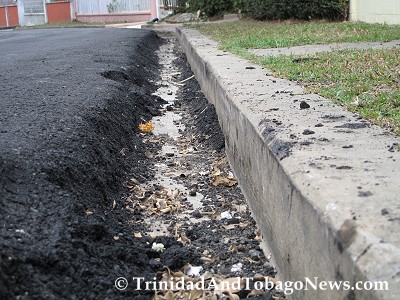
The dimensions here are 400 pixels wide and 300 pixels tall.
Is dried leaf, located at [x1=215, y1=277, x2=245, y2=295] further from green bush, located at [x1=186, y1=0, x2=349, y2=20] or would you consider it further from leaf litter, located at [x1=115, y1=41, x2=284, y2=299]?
green bush, located at [x1=186, y1=0, x2=349, y2=20]

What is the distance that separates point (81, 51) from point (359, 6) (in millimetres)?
7165

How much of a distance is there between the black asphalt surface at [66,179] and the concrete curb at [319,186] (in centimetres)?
68

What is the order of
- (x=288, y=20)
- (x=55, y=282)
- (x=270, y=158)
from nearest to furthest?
(x=55, y=282) < (x=270, y=158) < (x=288, y=20)

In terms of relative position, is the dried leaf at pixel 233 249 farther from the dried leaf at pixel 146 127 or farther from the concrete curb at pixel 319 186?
the dried leaf at pixel 146 127

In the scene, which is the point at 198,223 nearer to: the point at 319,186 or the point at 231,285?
the point at 231,285

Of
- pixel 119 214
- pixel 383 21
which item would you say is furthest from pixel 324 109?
pixel 383 21

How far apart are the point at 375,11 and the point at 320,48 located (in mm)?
5400

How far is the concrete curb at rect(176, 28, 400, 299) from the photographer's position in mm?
1680

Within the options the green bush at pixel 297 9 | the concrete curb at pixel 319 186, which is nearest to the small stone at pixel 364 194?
the concrete curb at pixel 319 186

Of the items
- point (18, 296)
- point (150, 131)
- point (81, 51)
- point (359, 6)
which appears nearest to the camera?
point (18, 296)

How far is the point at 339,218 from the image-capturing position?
183 centimetres

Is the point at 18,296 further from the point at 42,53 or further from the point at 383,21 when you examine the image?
the point at 383,21

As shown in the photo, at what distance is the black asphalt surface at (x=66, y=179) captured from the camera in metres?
2.18

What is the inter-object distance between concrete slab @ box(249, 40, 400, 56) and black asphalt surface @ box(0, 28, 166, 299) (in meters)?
2.09
